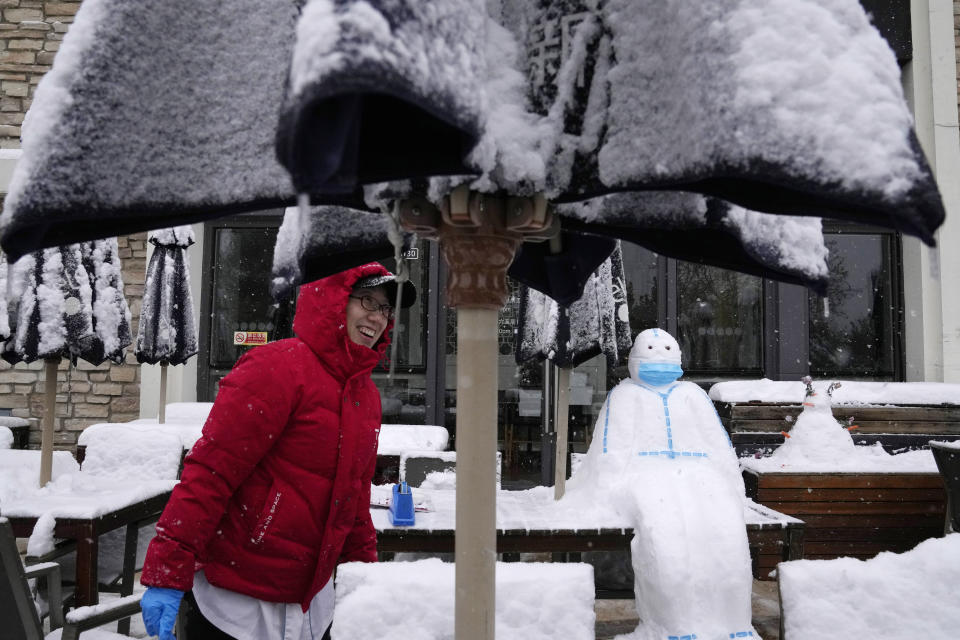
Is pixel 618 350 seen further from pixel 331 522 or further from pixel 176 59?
pixel 176 59

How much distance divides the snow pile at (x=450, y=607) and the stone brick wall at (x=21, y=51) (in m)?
7.47

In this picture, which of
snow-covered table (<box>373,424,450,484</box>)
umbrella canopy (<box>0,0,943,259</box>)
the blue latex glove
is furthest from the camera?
snow-covered table (<box>373,424,450,484</box>)

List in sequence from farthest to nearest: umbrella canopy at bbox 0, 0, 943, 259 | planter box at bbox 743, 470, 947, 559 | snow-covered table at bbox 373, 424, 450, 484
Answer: snow-covered table at bbox 373, 424, 450, 484 → planter box at bbox 743, 470, 947, 559 → umbrella canopy at bbox 0, 0, 943, 259

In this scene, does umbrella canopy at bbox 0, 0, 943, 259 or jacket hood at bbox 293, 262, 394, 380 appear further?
jacket hood at bbox 293, 262, 394, 380

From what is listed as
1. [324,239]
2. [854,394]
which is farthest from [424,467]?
[854,394]

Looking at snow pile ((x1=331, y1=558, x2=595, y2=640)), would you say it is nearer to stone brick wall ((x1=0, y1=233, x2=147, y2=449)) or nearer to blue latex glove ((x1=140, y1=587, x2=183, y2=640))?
blue latex glove ((x1=140, y1=587, x2=183, y2=640))

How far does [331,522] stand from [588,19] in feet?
5.58

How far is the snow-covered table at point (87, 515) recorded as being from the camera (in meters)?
3.38

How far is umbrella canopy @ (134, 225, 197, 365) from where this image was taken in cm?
522

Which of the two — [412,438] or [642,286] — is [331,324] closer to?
[412,438]

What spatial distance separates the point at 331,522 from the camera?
214 cm

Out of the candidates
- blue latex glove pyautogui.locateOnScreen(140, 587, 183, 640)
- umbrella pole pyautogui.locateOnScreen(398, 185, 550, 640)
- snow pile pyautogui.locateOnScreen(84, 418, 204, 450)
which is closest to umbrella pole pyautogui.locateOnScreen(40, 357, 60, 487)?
snow pile pyautogui.locateOnScreen(84, 418, 204, 450)

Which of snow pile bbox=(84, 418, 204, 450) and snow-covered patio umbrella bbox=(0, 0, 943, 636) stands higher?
snow-covered patio umbrella bbox=(0, 0, 943, 636)

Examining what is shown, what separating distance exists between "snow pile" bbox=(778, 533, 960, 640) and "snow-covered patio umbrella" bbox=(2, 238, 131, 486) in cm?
420
